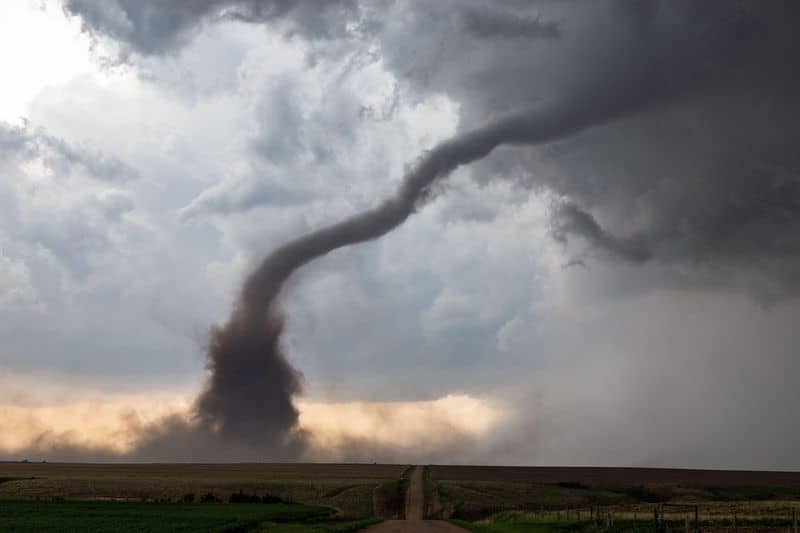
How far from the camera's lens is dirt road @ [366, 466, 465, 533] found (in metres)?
78.2

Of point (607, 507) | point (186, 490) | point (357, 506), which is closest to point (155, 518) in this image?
point (357, 506)

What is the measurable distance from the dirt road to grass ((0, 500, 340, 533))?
11503 millimetres

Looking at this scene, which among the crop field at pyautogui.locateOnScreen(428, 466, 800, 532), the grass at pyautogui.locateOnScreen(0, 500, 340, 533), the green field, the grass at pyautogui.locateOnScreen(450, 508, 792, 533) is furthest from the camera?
Answer: the crop field at pyautogui.locateOnScreen(428, 466, 800, 532)

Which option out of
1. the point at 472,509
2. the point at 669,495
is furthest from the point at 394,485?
the point at 669,495

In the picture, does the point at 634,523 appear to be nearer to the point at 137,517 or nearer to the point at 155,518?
the point at 155,518

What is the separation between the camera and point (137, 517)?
285 feet

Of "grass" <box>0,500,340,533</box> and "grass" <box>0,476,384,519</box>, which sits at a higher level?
"grass" <box>0,500,340,533</box>

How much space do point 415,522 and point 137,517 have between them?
3245cm

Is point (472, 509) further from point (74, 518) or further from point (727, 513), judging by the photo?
point (74, 518)

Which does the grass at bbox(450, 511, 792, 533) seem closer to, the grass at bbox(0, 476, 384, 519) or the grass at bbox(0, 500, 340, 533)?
the grass at bbox(0, 500, 340, 533)

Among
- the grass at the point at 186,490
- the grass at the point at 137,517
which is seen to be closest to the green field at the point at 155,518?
the grass at the point at 137,517

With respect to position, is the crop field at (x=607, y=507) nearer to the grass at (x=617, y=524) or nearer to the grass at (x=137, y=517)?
the grass at (x=617, y=524)

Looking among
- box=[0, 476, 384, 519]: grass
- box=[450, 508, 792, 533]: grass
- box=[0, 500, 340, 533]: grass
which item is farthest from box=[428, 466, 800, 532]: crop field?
box=[0, 500, 340, 533]: grass

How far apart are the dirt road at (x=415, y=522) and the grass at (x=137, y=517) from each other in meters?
11.5
